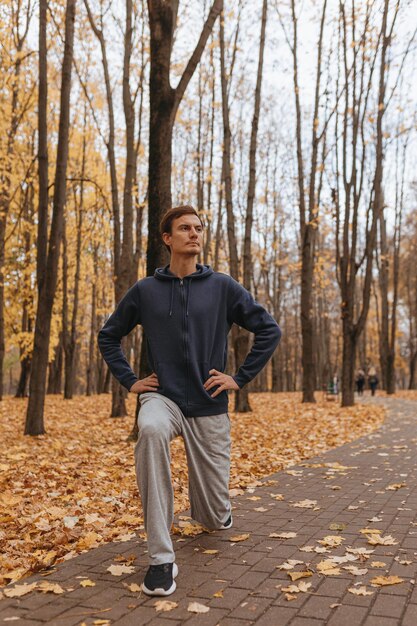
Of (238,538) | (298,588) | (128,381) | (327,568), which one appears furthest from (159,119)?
(298,588)

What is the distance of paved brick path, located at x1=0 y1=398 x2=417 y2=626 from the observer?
302 centimetres

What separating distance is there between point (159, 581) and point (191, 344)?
144 centimetres

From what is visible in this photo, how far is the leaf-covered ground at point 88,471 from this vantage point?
4.50 m

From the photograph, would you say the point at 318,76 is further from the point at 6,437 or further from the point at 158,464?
the point at 158,464

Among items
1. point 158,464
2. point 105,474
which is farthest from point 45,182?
point 158,464

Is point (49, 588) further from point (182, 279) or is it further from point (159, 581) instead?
point (182, 279)

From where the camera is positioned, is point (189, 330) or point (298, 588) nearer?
point (298, 588)

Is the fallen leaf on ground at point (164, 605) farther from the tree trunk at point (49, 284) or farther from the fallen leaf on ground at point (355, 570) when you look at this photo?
the tree trunk at point (49, 284)

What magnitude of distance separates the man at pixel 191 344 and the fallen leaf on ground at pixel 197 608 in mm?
1013

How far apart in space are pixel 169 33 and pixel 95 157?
16534 millimetres

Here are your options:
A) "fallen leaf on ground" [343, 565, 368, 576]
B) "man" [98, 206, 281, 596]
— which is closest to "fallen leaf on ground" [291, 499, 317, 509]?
"man" [98, 206, 281, 596]

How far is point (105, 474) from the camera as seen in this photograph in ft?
23.1

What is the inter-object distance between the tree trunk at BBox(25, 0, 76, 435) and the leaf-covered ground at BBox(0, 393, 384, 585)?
53 cm

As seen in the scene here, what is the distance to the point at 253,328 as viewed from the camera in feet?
13.9
